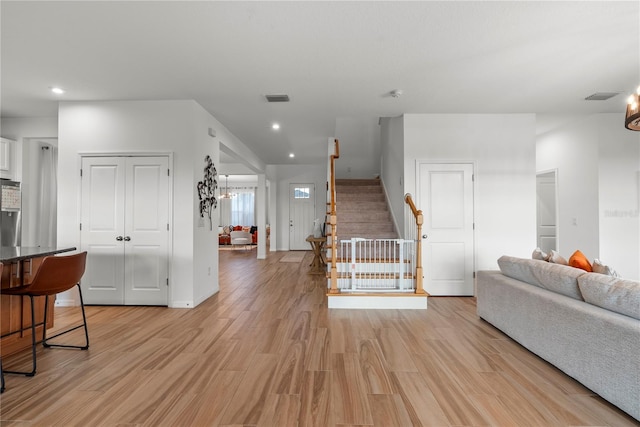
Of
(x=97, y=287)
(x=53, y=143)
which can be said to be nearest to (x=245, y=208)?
(x=53, y=143)

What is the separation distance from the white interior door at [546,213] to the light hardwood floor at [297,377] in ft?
14.0

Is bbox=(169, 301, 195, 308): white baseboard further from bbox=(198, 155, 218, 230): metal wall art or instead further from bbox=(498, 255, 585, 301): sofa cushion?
bbox=(498, 255, 585, 301): sofa cushion

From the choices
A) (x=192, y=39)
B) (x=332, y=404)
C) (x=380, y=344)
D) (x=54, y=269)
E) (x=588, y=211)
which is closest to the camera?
(x=332, y=404)

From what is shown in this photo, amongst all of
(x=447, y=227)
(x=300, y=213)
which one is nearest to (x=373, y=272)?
(x=447, y=227)

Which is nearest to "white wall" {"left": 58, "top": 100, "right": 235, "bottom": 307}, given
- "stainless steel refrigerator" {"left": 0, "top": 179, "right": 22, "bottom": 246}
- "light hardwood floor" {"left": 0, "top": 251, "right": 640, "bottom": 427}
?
"light hardwood floor" {"left": 0, "top": 251, "right": 640, "bottom": 427}

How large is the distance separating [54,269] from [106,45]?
6.71 feet

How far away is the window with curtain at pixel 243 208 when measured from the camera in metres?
15.4

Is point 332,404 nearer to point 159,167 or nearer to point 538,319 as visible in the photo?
point 538,319

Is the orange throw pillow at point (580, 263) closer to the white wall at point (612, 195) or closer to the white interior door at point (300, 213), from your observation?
the white wall at point (612, 195)

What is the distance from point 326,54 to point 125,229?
3.50m

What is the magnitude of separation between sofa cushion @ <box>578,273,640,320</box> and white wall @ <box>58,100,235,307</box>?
4.20 m

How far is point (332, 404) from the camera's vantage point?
203cm

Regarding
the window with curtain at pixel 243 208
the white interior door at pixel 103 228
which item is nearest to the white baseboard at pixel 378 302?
the white interior door at pixel 103 228

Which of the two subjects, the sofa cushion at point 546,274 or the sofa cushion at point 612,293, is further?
the sofa cushion at point 546,274
